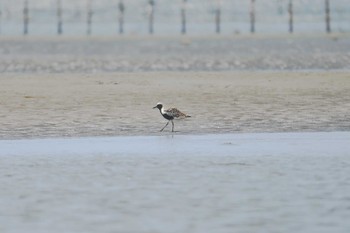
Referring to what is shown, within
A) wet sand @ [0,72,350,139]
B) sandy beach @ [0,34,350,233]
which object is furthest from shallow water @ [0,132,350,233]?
wet sand @ [0,72,350,139]

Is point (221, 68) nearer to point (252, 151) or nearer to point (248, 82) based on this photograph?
point (248, 82)

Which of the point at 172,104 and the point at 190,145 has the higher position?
the point at 172,104

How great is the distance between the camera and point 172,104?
24.7m

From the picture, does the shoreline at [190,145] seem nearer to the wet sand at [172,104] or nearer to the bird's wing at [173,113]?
the bird's wing at [173,113]

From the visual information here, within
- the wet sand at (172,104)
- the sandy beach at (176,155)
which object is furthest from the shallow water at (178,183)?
the wet sand at (172,104)

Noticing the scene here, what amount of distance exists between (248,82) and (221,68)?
36.1 feet

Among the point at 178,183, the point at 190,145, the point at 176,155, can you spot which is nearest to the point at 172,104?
the point at 190,145

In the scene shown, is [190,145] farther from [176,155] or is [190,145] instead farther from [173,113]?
[173,113]

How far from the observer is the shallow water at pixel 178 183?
12.9 meters

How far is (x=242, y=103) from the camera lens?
80.7 ft

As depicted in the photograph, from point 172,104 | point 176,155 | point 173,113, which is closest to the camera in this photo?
point 176,155

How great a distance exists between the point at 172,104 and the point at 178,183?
30.7 ft

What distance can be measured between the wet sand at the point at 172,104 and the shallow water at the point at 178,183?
1.08 meters

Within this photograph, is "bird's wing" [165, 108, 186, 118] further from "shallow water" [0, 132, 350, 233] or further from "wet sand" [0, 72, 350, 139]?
"shallow water" [0, 132, 350, 233]
